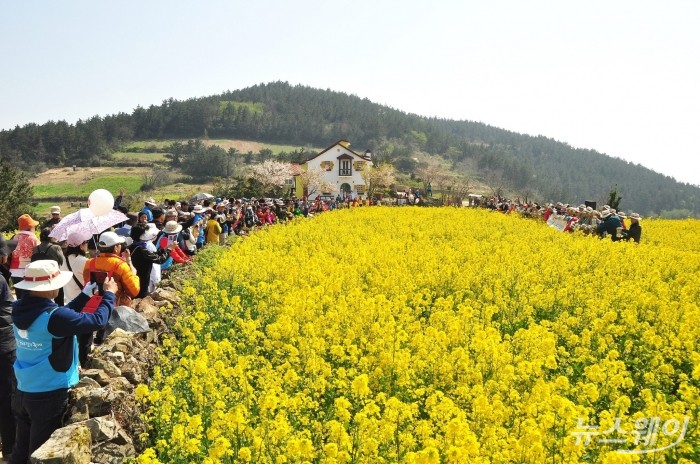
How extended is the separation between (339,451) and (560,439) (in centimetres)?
191

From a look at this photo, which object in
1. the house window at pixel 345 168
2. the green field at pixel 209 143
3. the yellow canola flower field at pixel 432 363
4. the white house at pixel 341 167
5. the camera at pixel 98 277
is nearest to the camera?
the yellow canola flower field at pixel 432 363

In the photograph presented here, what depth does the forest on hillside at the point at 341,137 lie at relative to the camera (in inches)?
4328

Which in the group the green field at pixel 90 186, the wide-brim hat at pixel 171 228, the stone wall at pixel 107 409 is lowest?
the green field at pixel 90 186

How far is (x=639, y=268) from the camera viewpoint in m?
12.4

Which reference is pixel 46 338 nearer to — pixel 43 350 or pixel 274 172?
pixel 43 350

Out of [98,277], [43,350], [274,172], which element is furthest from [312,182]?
[43,350]

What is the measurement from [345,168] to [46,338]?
8230 cm

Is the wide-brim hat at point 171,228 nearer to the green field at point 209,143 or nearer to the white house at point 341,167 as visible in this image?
the white house at point 341,167

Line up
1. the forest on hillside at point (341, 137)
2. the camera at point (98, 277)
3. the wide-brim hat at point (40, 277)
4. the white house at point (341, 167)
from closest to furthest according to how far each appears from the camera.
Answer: the wide-brim hat at point (40, 277) → the camera at point (98, 277) → the white house at point (341, 167) → the forest on hillside at point (341, 137)

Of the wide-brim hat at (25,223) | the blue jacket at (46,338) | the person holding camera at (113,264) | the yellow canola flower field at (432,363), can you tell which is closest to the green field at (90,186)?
the wide-brim hat at (25,223)

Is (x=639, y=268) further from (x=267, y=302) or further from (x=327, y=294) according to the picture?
(x=267, y=302)

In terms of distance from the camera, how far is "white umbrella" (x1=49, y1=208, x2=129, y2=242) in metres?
8.11

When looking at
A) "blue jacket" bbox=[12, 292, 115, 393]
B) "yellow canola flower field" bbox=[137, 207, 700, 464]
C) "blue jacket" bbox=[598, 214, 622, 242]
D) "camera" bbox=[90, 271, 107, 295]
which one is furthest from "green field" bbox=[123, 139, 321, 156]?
"blue jacket" bbox=[12, 292, 115, 393]

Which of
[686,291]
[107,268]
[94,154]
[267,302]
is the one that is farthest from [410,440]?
[94,154]
